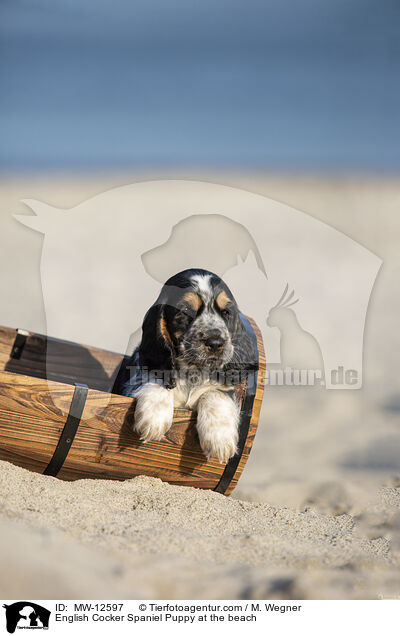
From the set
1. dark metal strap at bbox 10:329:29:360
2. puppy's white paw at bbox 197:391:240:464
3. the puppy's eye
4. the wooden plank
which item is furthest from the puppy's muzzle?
dark metal strap at bbox 10:329:29:360

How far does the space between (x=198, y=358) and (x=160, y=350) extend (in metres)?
0.29

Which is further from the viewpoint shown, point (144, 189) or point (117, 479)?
point (144, 189)

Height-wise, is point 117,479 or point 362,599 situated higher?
point 117,479

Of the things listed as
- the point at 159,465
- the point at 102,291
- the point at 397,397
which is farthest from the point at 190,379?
the point at 102,291

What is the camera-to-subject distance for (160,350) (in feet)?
13.3

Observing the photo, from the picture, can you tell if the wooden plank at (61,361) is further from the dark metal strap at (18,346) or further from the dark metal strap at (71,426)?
the dark metal strap at (71,426)

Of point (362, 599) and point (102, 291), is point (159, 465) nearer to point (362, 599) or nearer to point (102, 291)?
point (362, 599)

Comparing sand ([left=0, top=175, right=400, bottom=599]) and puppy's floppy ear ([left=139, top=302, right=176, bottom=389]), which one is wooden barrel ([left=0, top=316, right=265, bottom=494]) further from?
puppy's floppy ear ([left=139, top=302, right=176, bottom=389])

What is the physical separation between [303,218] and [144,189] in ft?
25.8

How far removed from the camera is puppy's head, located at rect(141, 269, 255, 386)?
153 inches

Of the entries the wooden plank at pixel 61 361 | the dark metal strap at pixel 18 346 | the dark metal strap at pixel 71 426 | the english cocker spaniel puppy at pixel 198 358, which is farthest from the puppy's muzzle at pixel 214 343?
the dark metal strap at pixel 18 346

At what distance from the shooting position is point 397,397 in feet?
21.1

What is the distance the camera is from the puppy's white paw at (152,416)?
3.61 m

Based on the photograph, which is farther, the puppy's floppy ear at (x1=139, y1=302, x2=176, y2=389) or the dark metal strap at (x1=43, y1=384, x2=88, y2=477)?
the puppy's floppy ear at (x1=139, y1=302, x2=176, y2=389)
